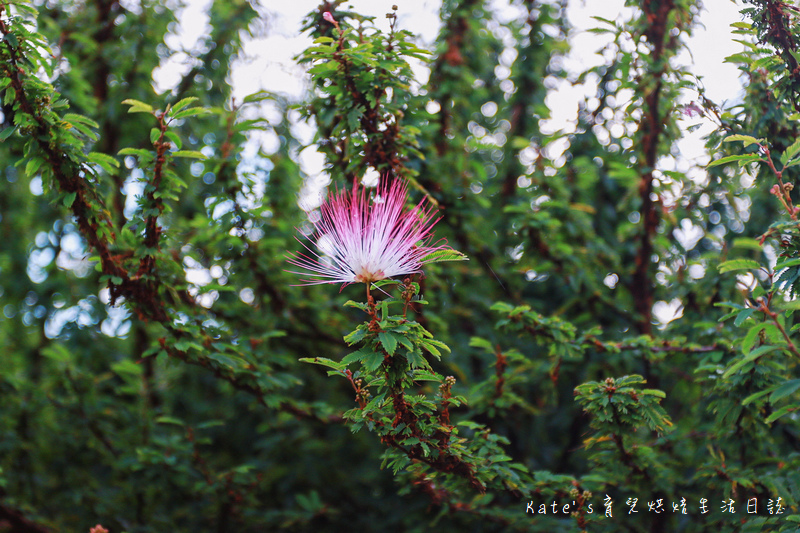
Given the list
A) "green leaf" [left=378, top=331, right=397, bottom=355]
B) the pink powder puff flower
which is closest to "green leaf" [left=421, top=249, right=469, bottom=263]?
the pink powder puff flower

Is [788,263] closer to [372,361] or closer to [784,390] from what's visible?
[784,390]

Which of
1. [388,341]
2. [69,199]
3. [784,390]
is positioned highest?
[69,199]

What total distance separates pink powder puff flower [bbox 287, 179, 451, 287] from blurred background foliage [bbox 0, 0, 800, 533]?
0.76m

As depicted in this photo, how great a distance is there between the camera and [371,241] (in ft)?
8.21

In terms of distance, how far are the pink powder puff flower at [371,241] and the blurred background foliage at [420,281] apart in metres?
0.76

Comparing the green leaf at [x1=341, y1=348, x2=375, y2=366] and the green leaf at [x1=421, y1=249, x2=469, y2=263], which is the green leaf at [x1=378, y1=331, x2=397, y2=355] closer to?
the green leaf at [x1=341, y1=348, x2=375, y2=366]

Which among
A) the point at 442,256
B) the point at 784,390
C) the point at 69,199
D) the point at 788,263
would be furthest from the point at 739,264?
the point at 69,199

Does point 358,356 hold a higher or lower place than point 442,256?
lower

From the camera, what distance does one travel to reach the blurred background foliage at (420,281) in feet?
10.5

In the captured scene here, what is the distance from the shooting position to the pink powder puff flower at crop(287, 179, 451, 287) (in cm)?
248

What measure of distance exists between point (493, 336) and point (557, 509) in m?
1.85

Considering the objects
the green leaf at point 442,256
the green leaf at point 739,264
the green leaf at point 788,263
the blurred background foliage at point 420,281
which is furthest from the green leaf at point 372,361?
the green leaf at point 788,263

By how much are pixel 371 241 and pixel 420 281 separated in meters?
0.69

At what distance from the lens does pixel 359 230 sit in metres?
2.51
